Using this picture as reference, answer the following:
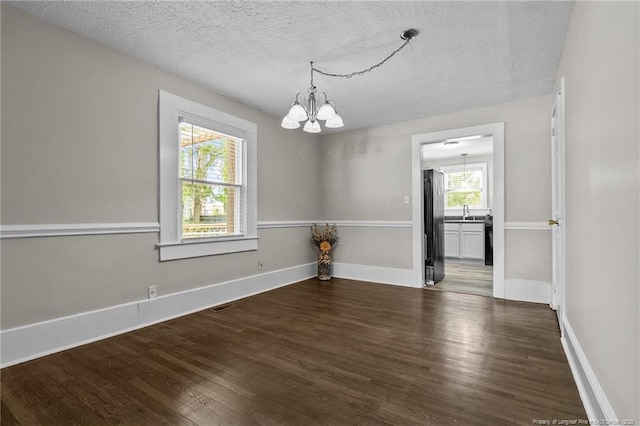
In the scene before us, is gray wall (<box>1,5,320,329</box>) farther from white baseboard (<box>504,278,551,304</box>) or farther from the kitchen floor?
white baseboard (<box>504,278,551,304</box>)

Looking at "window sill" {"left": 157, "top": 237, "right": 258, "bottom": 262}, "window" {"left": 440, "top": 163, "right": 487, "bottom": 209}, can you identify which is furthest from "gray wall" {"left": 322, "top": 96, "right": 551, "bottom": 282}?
"window" {"left": 440, "top": 163, "right": 487, "bottom": 209}

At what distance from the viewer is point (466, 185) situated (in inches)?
293

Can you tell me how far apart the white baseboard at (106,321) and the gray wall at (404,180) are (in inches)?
77.3

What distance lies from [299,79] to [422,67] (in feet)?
3.97

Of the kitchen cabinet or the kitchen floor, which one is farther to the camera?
the kitchen cabinet

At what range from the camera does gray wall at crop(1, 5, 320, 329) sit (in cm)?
218

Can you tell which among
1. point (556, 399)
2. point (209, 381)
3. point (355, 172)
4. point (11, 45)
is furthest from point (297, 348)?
point (355, 172)

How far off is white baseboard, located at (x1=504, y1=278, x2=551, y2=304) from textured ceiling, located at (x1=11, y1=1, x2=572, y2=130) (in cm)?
220

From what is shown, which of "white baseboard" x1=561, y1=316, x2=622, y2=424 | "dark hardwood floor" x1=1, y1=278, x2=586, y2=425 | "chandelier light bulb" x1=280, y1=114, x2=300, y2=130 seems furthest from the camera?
"chandelier light bulb" x1=280, y1=114, x2=300, y2=130

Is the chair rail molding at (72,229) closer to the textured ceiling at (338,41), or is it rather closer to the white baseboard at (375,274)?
the textured ceiling at (338,41)

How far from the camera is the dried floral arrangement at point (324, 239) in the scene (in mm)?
4977

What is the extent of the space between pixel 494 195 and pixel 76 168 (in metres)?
4.34

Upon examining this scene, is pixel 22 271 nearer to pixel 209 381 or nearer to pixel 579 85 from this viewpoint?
pixel 209 381

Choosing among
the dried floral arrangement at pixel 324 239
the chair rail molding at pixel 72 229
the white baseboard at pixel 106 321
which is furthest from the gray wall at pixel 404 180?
the chair rail molding at pixel 72 229
